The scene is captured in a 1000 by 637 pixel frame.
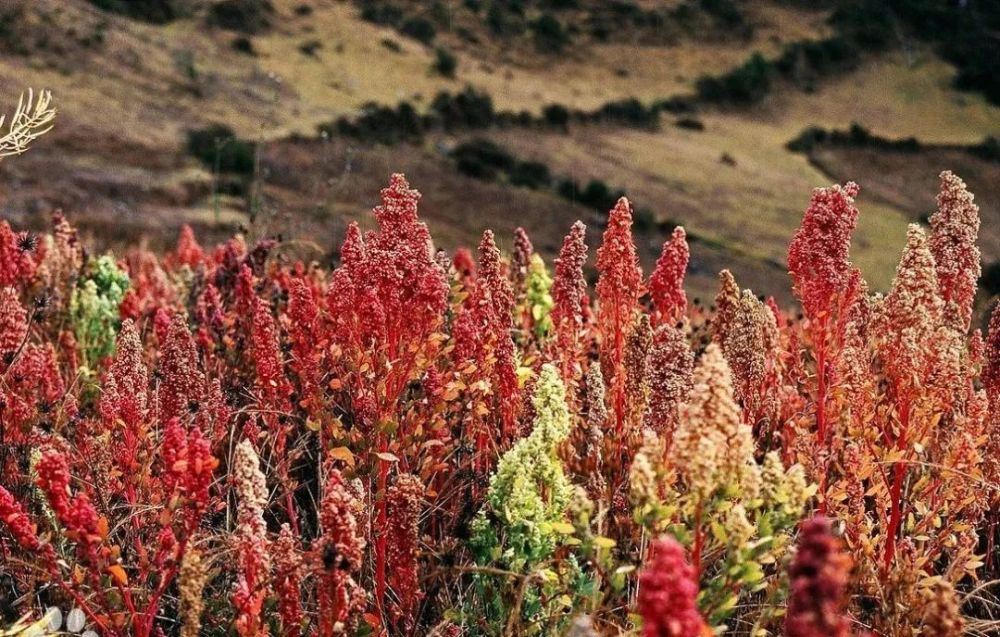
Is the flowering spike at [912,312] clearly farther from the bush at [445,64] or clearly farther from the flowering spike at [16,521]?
the bush at [445,64]

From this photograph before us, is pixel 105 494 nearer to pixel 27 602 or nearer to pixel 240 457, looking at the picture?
pixel 27 602

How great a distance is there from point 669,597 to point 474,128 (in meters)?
33.8

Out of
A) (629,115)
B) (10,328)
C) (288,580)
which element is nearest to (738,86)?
(629,115)

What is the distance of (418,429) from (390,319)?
1.17 feet

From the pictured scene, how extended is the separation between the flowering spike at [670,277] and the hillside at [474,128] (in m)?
4.80

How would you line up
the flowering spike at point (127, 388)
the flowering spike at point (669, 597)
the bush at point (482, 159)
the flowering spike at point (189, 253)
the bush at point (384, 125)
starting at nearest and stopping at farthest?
the flowering spike at point (669, 597) < the flowering spike at point (127, 388) < the flowering spike at point (189, 253) < the bush at point (482, 159) < the bush at point (384, 125)

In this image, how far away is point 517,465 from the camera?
2.76 meters

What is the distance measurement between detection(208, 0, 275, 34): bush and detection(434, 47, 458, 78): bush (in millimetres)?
6586

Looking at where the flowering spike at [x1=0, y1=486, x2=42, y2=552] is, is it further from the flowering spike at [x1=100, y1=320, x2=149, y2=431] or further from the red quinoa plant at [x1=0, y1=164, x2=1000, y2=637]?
the flowering spike at [x1=100, y1=320, x2=149, y2=431]

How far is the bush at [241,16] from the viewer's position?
128 feet

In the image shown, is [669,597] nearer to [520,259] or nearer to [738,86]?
[520,259]

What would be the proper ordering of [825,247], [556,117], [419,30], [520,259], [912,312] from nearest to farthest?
1. [912,312]
2. [825,247]
3. [520,259]
4. [556,117]
5. [419,30]

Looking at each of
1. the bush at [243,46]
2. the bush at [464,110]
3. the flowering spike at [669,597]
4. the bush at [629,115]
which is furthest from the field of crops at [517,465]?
the bush at [629,115]

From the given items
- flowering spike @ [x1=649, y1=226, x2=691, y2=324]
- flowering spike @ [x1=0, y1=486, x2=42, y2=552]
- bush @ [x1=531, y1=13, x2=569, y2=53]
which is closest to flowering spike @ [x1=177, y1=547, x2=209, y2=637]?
flowering spike @ [x1=0, y1=486, x2=42, y2=552]
